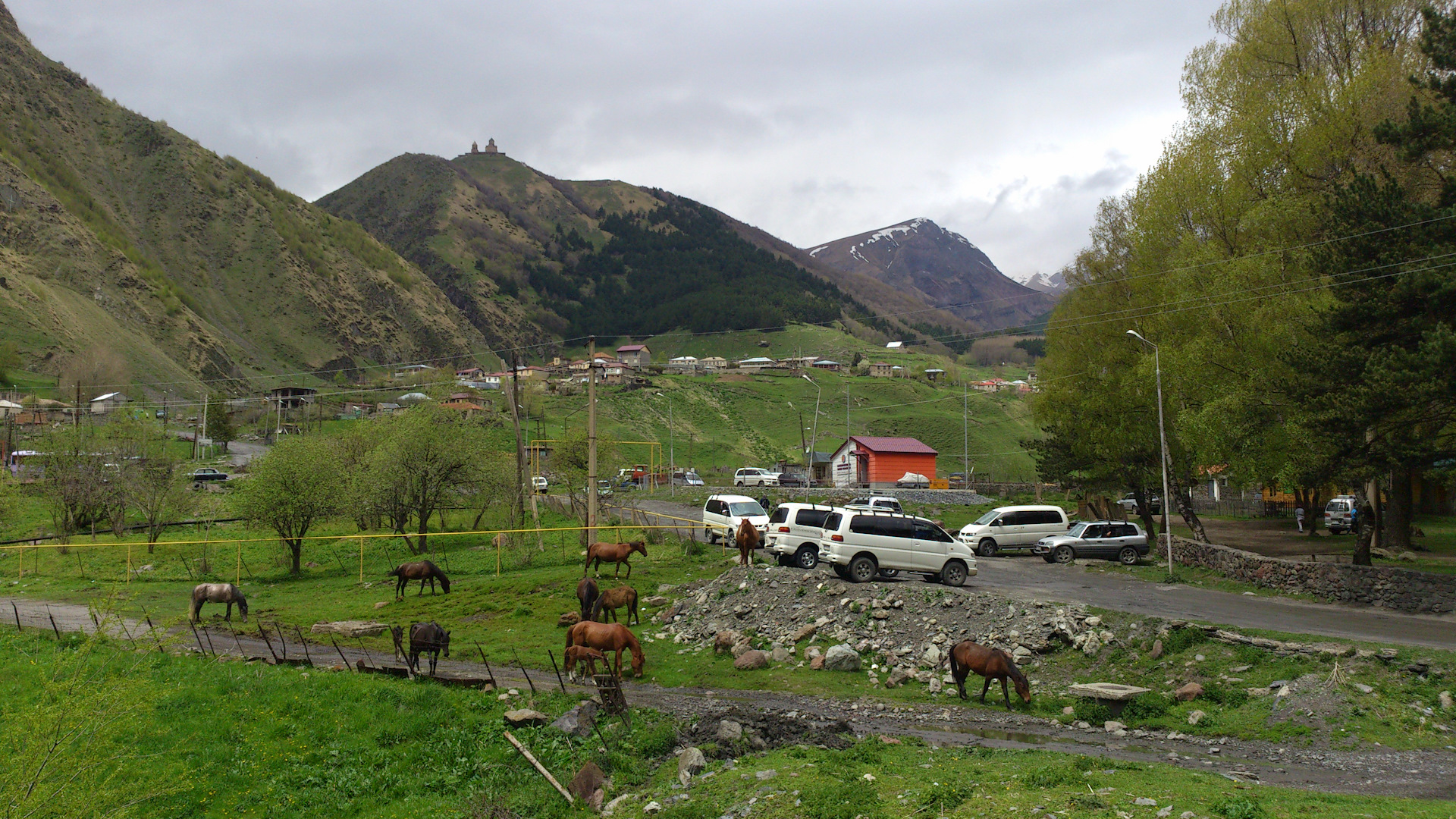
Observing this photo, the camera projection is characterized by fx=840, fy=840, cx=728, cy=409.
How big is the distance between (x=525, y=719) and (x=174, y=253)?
165288 millimetres

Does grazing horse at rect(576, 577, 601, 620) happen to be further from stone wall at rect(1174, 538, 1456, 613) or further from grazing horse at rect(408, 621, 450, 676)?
stone wall at rect(1174, 538, 1456, 613)

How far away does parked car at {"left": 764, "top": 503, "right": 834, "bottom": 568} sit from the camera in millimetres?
27859

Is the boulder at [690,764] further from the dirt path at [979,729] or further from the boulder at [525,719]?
the boulder at [525,719]

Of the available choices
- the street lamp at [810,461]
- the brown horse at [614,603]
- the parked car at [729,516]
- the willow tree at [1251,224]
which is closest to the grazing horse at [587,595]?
the brown horse at [614,603]

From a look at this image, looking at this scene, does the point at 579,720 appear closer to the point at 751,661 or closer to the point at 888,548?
the point at 751,661

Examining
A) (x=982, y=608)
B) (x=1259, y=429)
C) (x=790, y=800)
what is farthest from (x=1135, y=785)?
(x=1259, y=429)

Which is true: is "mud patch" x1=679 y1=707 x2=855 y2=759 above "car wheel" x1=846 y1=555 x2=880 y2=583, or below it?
below

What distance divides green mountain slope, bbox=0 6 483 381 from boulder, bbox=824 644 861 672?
10399 centimetres

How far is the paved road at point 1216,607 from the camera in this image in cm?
1855

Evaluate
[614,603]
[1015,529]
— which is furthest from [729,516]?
[1015,529]

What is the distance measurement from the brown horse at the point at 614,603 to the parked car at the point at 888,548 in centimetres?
618

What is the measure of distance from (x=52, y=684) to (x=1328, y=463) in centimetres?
2794

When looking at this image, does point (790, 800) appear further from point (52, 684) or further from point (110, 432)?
point (110, 432)

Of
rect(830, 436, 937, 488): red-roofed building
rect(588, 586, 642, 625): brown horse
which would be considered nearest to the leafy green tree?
rect(588, 586, 642, 625): brown horse
